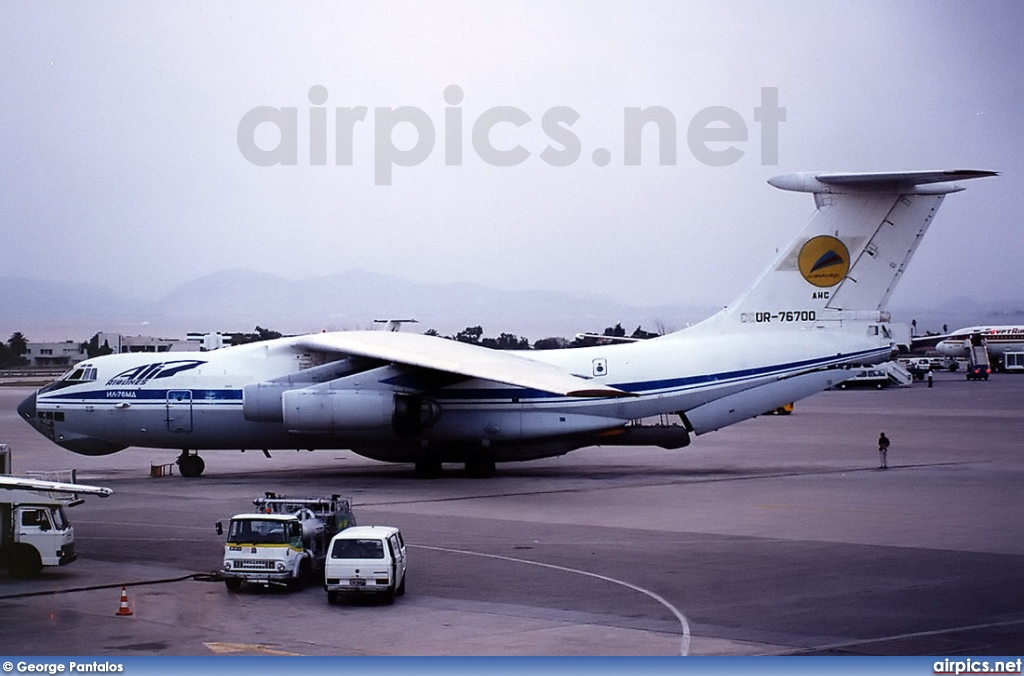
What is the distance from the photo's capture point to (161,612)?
15.4 metres

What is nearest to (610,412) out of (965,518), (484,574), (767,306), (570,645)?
(767,306)

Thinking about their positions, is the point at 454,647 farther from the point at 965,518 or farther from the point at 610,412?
the point at 610,412

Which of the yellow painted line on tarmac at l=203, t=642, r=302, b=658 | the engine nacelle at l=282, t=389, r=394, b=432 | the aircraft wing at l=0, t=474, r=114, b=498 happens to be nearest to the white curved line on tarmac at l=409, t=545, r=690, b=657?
the yellow painted line on tarmac at l=203, t=642, r=302, b=658

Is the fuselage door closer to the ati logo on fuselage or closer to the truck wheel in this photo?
the ati logo on fuselage

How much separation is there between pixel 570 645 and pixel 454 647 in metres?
1.24

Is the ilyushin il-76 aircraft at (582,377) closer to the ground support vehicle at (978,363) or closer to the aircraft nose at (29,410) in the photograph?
the aircraft nose at (29,410)

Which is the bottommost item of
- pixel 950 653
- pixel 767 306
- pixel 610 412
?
pixel 950 653

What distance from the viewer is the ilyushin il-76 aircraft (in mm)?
31172

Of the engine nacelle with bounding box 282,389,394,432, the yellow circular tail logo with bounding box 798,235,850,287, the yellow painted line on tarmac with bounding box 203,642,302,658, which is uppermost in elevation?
the yellow circular tail logo with bounding box 798,235,850,287

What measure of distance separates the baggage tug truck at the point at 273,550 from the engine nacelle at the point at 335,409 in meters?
11.6

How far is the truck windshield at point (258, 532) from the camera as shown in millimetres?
17234

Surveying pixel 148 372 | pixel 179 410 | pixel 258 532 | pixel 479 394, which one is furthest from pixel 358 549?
pixel 148 372

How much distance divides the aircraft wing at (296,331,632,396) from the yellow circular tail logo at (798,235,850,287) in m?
6.53

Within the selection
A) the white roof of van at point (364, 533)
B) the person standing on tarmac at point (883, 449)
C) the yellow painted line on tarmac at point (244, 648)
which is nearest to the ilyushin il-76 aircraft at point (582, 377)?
the person standing on tarmac at point (883, 449)
